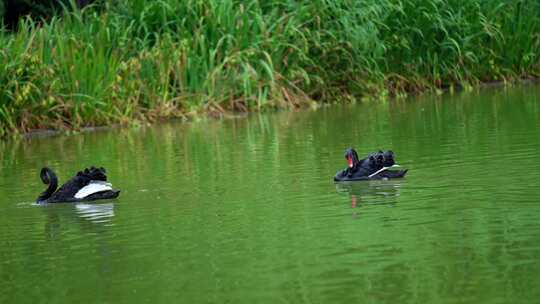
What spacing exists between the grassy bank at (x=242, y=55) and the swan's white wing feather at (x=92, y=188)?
7.87 m

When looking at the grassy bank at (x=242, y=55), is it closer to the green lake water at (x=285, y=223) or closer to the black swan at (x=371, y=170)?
the green lake water at (x=285, y=223)

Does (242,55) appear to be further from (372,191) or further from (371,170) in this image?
(372,191)

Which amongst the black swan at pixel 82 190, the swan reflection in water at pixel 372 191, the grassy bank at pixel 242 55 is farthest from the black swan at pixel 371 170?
the grassy bank at pixel 242 55

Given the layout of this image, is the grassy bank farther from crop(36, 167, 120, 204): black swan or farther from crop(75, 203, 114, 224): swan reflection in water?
crop(75, 203, 114, 224): swan reflection in water

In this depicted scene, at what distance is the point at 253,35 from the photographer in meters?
24.1

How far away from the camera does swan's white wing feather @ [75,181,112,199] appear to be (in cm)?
1288

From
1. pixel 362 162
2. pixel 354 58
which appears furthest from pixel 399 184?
pixel 354 58

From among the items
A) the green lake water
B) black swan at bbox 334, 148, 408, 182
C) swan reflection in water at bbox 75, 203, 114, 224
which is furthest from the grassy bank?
black swan at bbox 334, 148, 408, 182

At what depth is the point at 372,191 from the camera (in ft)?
41.4

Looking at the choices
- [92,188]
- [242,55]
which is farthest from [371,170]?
[242,55]

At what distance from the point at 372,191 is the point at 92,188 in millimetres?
2513

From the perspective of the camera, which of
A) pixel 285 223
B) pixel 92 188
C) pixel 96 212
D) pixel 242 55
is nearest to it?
pixel 285 223

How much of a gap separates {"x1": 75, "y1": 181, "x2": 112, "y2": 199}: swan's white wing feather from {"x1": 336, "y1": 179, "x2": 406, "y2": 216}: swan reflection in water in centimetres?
207

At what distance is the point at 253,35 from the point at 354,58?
2.33 meters
